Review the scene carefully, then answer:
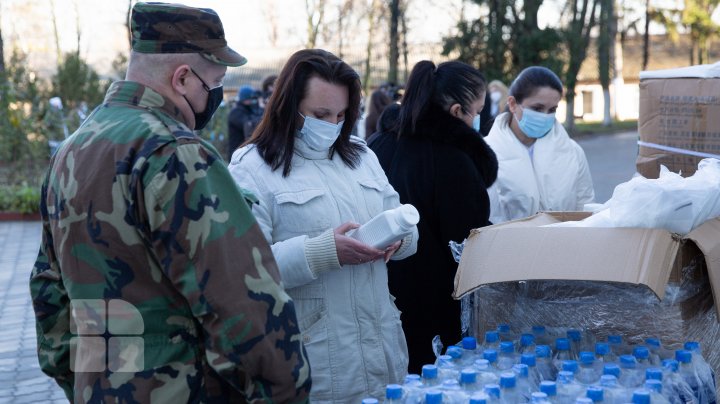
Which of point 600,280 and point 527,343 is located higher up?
point 600,280

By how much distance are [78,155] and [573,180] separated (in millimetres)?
3231

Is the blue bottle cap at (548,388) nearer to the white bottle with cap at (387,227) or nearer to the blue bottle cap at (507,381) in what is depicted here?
the blue bottle cap at (507,381)

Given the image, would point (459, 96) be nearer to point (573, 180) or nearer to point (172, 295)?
point (573, 180)

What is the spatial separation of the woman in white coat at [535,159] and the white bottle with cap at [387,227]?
73.0 inches

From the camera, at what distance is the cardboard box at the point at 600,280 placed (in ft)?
8.64

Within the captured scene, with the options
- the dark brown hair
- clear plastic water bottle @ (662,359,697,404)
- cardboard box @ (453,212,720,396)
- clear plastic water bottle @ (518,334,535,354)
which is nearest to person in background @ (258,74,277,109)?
the dark brown hair

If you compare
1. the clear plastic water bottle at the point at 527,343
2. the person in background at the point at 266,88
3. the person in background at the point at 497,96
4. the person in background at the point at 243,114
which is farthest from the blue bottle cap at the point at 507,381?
the person in background at the point at 497,96

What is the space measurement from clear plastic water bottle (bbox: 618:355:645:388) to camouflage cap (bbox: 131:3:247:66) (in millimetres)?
1372


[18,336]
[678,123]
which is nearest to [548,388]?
[678,123]

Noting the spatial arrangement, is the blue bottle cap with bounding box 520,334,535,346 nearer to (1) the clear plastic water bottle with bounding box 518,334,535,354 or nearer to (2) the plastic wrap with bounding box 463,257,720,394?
(1) the clear plastic water bottle with bounding box 518,334,535,354

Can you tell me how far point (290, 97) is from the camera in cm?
305

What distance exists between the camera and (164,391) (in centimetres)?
205

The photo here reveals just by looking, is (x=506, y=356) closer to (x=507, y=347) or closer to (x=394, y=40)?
(x=507, y=347)

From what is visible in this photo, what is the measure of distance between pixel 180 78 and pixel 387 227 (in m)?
0.93
